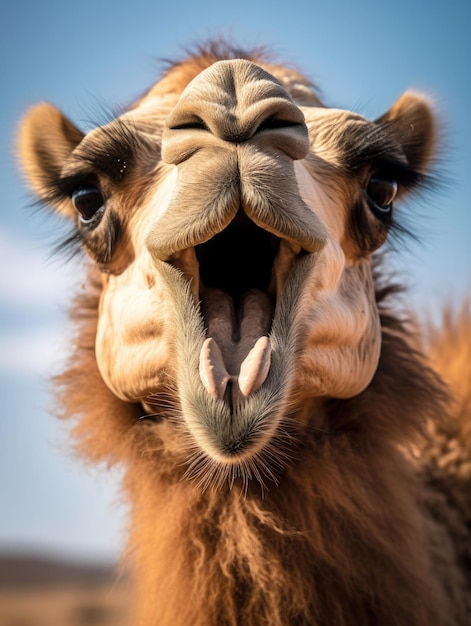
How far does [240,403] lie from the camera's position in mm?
2746

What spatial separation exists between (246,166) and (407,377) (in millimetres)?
1823

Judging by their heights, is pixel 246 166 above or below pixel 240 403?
above

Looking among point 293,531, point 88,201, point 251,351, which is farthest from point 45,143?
point 293,531

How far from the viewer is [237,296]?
322cm

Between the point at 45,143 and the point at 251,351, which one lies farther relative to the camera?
the point at 45,143

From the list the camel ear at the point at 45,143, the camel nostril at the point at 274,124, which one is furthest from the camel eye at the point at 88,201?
the camel nostril at the point at 274,124

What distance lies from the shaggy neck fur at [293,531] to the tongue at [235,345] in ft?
1.54

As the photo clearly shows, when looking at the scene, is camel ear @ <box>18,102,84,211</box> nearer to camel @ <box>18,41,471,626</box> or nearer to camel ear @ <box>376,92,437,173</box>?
camel @ <box>18,41,471,626</box>

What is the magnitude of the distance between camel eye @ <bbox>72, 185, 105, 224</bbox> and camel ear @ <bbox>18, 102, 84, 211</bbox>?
0.41m

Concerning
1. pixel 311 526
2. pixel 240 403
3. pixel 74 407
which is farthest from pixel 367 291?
pixel 74 407

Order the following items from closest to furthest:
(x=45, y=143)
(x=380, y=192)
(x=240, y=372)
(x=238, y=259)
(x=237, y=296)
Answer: (x=240, y=372) → (x=237, y=296) → (x=238, y=259) → (x=380, y=192) → (x=45, y=143)

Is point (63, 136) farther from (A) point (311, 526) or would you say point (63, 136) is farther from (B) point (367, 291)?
(A) point (311, 526)

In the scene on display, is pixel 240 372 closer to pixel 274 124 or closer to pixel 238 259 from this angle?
pixel 238 259

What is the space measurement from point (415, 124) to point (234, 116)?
1.82 meters
